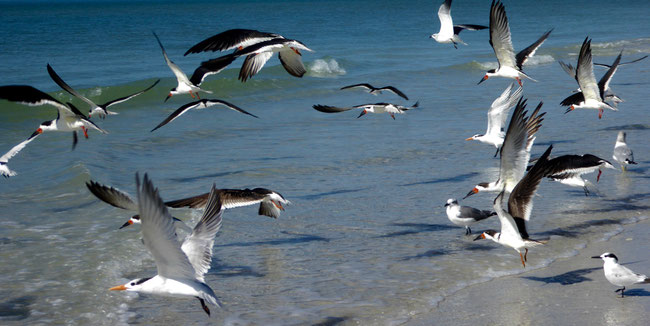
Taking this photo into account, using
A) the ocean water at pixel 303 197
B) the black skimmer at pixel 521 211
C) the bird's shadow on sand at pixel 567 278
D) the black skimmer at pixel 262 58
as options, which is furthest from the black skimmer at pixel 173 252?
the black skimmer at pixel 262 58

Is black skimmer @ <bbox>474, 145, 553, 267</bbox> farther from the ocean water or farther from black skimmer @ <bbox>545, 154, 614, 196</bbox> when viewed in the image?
black skimmer @ <bbox>545, 154, 614, 196</bbox>

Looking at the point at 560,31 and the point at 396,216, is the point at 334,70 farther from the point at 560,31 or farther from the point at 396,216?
the point at 560,31

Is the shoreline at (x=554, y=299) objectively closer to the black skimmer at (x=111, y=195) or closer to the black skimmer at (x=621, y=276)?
the black skimmer at (x=621, y=276)

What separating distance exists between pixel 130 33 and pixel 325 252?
39361mm

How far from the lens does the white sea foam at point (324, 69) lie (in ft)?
84.4

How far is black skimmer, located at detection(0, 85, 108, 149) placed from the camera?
8.01 m

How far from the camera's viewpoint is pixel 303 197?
10.0m

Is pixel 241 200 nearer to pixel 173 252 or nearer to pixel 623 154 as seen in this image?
pixel 173 252

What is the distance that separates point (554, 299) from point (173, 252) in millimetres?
3001

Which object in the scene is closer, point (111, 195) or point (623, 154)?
point (111, 195)

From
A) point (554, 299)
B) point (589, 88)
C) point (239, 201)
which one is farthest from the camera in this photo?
point (589, 88)

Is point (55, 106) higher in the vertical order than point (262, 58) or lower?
lower

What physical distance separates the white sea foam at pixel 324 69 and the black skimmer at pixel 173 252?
19984 mm

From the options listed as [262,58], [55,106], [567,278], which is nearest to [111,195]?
[55,106]
